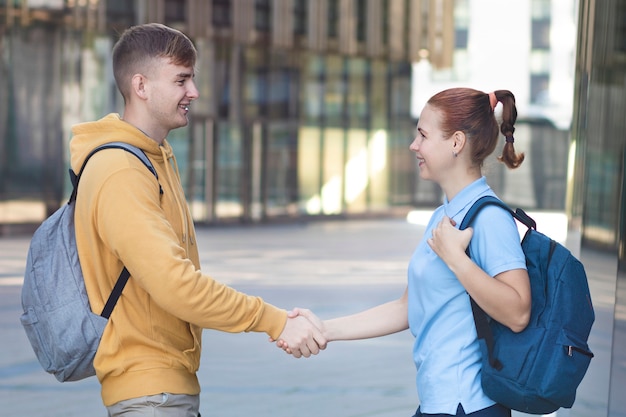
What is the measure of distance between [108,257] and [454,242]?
1044mm

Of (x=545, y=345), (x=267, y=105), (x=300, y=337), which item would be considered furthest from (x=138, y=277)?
(x=267, y=105)

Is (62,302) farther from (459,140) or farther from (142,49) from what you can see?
(459,140)

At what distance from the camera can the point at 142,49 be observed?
277 centimetres

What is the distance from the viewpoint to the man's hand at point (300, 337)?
10.3 feet

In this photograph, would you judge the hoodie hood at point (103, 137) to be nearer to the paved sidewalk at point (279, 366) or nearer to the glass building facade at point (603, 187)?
the glass building facade at point (603, 187)

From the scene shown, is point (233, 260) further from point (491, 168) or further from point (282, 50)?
point (491, 168)

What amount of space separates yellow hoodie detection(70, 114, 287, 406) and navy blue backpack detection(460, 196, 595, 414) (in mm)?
806

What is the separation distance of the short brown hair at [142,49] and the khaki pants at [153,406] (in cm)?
100

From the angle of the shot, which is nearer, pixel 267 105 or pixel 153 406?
pixel 153 406

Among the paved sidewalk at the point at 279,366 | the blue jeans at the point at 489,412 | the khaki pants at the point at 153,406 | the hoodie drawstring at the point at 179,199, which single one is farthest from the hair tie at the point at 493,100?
the paved sidewalk at the point at 279,366

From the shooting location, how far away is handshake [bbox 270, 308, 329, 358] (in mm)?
3135

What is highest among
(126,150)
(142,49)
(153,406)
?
(142,49)

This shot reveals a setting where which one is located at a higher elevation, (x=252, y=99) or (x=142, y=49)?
(x=142, y=49)

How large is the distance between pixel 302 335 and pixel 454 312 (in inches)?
29.1
